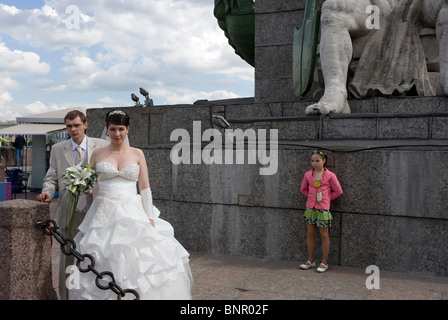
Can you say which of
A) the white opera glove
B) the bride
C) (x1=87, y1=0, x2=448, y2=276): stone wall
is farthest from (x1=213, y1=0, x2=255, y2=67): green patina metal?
the white opera glove

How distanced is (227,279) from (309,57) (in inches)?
143

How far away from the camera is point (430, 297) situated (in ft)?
14.9

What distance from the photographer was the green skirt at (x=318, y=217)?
5.36m

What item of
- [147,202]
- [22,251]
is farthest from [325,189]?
[22,251]

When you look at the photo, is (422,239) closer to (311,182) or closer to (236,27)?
(311,182)

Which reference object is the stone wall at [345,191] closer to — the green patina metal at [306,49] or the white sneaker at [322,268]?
the white sneaker at [322,268]

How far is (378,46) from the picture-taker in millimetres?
7062

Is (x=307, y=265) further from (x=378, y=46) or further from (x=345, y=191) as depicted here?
(x=378, y=46)

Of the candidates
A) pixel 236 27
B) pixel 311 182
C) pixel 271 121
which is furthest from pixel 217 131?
pixel 236 27

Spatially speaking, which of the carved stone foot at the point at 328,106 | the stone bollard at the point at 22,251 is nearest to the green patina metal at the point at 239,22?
the carved stone foot at the point at 328,106

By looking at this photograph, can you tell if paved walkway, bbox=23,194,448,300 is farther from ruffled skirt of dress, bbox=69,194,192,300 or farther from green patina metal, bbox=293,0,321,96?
green patina metal, bbox=293,0,321,96

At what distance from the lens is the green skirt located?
17.6 feet

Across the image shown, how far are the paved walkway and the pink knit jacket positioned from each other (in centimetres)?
71

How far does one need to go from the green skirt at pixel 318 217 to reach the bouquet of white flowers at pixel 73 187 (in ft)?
8.09
